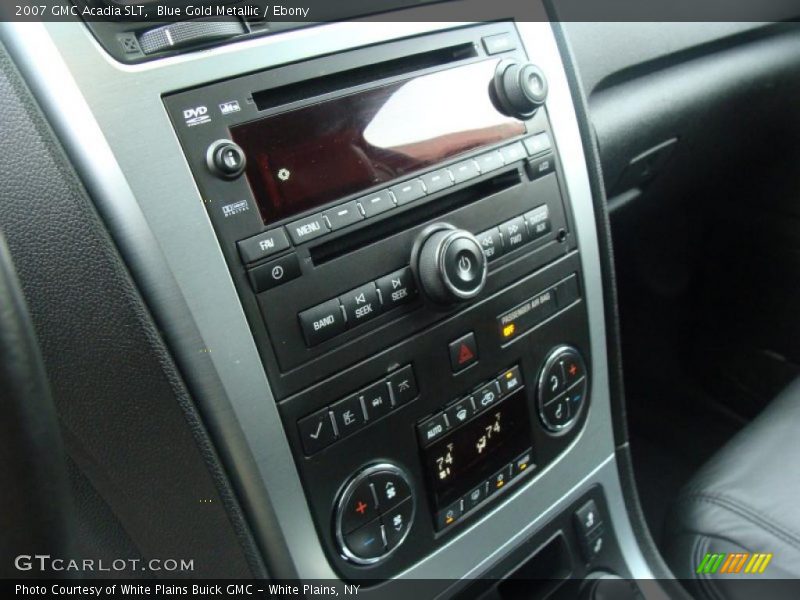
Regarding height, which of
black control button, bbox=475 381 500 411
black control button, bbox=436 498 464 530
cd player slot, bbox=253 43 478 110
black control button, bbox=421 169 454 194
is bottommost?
black control button, bbox=436 498 464 530

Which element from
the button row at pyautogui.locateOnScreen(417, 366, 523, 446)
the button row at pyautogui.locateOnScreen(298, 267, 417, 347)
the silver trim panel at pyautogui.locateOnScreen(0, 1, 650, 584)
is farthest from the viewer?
the button row at pyautogui.locateOnScreen(417, 366, 523, 446)

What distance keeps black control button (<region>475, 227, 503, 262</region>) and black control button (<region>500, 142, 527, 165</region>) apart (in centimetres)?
7

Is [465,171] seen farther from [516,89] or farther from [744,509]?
[744,509]

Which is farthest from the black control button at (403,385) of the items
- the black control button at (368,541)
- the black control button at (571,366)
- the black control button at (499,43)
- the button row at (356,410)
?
the black control button at (499,43)

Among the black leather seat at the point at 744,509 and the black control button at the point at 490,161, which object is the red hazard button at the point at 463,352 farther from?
the black leather seat at the point at 744,509

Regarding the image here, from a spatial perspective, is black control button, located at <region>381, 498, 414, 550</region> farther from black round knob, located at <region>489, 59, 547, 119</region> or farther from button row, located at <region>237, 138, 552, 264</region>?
black round knob, located at <region>489, 59, 547, 119</region>

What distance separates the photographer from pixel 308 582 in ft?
2.23

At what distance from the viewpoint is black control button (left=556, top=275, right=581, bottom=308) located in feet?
2.82

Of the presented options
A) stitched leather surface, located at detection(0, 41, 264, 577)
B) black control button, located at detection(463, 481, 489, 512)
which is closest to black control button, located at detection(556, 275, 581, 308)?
black control button, located at detection(463, 481, 489, 512)

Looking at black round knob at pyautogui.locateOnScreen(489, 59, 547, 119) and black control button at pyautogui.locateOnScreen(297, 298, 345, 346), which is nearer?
black control button at pyautogui.locateOnScreen(297, 298, 345, 346)

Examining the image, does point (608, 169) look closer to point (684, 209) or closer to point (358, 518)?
point (684, 209)

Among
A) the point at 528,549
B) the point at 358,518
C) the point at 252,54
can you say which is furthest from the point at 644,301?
the point at 252,54

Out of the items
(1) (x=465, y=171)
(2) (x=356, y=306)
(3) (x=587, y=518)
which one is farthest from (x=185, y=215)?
(3) (x=587, y=518)

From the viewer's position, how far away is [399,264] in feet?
2.30
